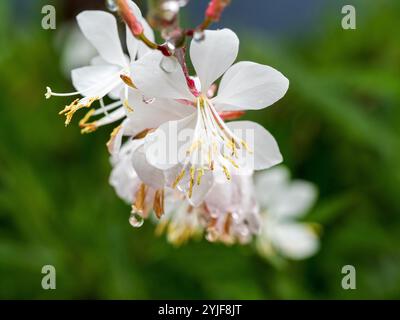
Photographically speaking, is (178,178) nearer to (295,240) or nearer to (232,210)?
(232,210)

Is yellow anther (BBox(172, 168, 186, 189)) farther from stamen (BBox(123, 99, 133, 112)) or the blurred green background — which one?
the blurred green background

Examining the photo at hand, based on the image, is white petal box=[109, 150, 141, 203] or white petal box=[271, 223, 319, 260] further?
white petal box=[271, 223, 319, 260]

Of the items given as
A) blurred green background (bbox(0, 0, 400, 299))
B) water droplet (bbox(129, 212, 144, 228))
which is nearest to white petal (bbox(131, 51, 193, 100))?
water droplet (bbox(129, 212, 144, 228))

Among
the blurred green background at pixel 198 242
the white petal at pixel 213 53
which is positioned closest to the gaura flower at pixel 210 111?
the white petal at pixel 213 53

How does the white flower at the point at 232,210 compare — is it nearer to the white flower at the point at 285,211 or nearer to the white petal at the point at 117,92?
the white petal at the point at 117,92

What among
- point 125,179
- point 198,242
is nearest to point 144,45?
point 125,179

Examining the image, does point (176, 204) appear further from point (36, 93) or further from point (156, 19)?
point (36, 93)

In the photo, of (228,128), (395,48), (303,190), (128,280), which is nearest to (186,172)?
(228,128)
